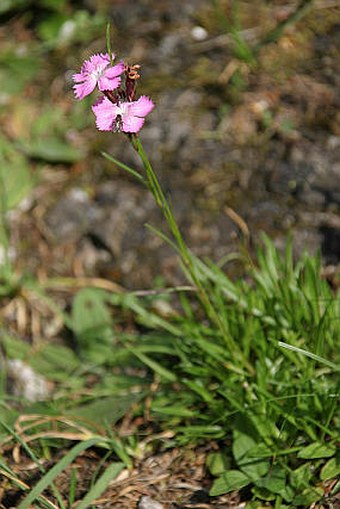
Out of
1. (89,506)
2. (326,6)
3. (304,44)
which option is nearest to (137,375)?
(89,506)

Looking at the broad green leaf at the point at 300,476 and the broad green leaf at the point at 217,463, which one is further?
the broad green leaf at the point at 217,463

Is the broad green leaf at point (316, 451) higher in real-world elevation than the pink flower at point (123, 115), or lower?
lower

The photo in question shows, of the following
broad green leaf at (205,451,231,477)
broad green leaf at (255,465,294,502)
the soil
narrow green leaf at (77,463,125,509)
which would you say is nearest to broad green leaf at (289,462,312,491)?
broad green leaf at (255,465,294,502)

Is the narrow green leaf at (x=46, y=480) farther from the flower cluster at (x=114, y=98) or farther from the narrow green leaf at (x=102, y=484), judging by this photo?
the flower cluster at (x=114, y=98)

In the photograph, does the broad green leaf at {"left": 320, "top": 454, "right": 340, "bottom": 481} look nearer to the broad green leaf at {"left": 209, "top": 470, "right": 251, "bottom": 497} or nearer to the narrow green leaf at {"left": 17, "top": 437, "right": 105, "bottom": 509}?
the broad green leaf at {"left": 209, "top": 470, "right": 251, "bottom": 497}

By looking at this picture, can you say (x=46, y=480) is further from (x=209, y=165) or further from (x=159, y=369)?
(x=209, y=165)

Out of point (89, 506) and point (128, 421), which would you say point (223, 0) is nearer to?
point (128, 421)

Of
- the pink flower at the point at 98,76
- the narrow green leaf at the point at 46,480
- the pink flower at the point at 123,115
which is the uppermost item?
the pink flower at the point at 98,76

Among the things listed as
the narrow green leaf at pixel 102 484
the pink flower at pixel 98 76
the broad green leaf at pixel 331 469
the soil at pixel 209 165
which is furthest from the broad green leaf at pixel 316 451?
the pink flower at pixel 98 76
